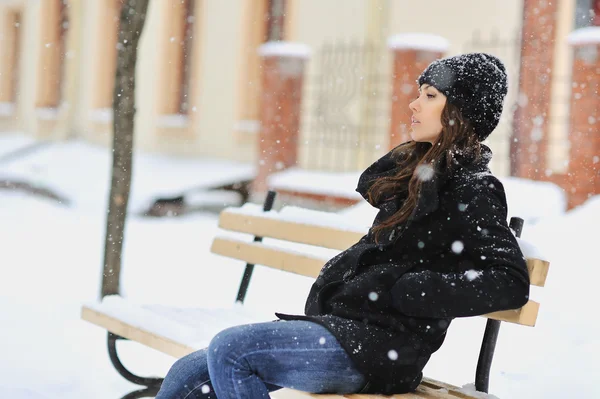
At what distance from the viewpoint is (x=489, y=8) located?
1169 centimetres

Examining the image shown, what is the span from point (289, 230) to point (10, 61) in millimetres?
21421

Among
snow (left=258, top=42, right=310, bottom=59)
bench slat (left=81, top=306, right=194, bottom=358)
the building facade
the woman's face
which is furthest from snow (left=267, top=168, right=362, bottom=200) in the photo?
the woman's face

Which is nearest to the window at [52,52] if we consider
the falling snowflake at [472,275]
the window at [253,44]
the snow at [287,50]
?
the window at [253,44]

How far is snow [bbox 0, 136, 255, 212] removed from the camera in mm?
12844

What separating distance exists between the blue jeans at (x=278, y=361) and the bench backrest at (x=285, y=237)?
104 cm

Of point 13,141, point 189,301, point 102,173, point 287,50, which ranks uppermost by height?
point 287,50

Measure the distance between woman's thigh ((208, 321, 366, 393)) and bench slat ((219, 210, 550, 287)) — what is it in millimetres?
1044

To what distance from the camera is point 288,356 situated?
2.43 meters

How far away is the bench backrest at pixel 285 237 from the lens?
142 inches

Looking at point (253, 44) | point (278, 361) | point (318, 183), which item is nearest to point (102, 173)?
point (253, 44)

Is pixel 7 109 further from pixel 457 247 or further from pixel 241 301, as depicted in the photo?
pixel 457 247

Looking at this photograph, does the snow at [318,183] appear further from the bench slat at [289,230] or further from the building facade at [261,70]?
the bench slat at [289,230]

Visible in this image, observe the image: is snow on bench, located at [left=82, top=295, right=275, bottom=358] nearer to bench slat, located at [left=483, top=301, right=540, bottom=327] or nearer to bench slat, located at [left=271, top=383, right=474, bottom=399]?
bench slat, located at [left=271, top=383, right=474, bottom=399]

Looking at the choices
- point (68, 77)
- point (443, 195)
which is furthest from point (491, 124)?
point (68, 77)
